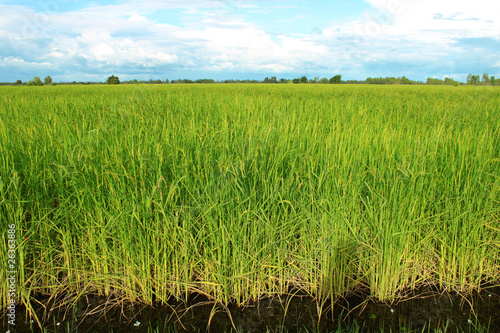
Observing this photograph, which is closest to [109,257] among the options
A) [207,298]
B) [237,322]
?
[207,298]

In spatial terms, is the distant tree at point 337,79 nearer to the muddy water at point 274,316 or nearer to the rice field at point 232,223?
the rice field at point 232,223

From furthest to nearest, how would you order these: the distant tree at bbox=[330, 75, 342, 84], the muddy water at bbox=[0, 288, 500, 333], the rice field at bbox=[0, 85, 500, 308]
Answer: the distant tree at bbox=[330, 75, 342, 84] < the rice field at bbox=[0, 85, 500, 308] < the muddy water at bbox=[0, 288, 500, 333]

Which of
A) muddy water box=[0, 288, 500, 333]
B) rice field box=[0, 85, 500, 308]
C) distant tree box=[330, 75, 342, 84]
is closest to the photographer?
muddy water box=[0, 288, 500, 333]

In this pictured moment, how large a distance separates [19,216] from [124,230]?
77 cm

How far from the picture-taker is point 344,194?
2.13m

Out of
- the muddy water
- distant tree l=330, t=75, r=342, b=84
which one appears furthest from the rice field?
distant tree l=330, t=75, r=342, b=84

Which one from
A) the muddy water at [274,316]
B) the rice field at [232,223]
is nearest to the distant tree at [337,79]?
the rice field at [232,223]

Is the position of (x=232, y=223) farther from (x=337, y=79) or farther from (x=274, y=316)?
(x=337, y=79)

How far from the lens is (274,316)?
6.63 feet

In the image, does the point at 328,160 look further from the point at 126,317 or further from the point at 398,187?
the point at 126,317

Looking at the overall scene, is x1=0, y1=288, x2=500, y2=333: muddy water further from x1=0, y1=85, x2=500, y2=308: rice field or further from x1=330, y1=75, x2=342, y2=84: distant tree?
x1=330, y1=75, x2=342, y2=84: distant tree

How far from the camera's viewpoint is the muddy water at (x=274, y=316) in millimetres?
1944

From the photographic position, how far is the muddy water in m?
1.94

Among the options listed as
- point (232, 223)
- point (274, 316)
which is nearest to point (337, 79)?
point (232, 223)
